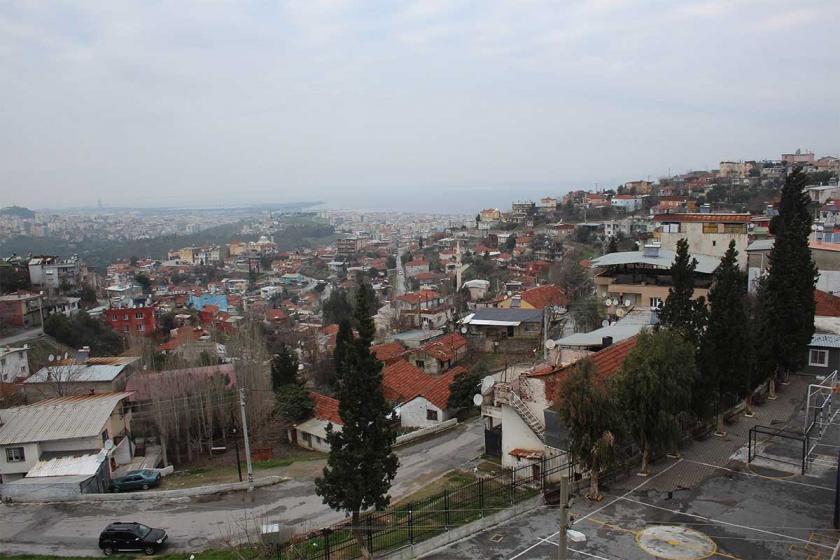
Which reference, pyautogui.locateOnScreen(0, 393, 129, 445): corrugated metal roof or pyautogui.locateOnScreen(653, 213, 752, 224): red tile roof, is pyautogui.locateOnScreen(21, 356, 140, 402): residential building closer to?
pyautogui.locateOnScreen(0, 393, 129, 445): corrugated metal roof

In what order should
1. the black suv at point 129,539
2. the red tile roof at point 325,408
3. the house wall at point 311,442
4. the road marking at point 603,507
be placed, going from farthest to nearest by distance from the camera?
the red tile roof at point 325,408
the house wall at point 311,442
the black suv at point 129,539
the road marking at point 603,507

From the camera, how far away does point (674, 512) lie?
1280 cm

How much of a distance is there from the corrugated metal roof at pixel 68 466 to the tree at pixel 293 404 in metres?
6.55

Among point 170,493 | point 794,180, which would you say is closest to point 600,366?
point 170,493

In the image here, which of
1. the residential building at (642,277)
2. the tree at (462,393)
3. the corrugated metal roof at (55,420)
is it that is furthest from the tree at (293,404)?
the residential building at (642,277)

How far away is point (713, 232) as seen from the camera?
3584 centimetres

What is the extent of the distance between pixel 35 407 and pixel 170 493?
706 centimetres

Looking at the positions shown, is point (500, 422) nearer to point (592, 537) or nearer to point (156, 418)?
point (592, 537)

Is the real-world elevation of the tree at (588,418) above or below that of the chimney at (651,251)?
below

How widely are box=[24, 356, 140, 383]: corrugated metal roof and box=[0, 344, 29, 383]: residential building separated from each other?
867cm

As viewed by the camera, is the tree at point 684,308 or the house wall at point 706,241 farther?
the house wall at point 706,241

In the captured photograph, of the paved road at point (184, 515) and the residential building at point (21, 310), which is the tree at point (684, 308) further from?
the residential building at point (21, 310)

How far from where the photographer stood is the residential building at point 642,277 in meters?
30.0

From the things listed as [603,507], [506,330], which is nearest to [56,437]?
[603,507]
